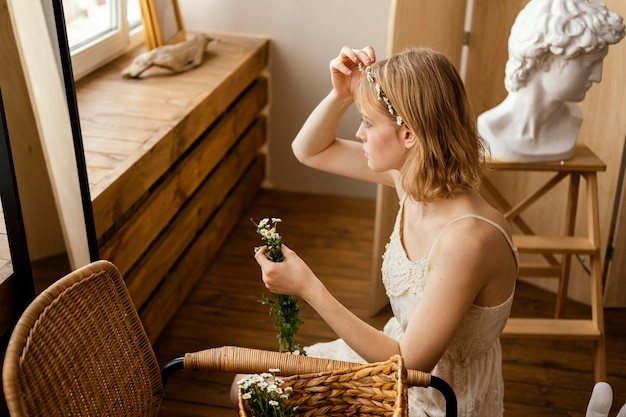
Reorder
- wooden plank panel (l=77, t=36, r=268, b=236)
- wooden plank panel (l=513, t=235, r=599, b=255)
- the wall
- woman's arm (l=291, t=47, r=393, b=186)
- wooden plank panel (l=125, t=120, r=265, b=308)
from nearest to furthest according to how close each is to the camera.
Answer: woman's arm (l=291, t=47, r=393, b=186)
wooden plank panel (l=77, t=36, r=268, b=236)
wooden plank panel (l=513, t=235, r=599, b=255)
wooden plank panel (l=125, t=120, r=265, b=308)
the wall

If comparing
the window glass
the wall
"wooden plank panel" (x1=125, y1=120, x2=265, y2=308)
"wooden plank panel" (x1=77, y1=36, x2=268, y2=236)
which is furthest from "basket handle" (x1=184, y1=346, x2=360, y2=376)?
the wall

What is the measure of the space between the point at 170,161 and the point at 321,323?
84 cm

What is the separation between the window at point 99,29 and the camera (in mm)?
2693

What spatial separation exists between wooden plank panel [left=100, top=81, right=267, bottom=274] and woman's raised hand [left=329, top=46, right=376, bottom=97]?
89 cm

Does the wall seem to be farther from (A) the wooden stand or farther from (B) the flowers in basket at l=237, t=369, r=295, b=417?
(B) the flowers in basket at l=237, t=369, r=295, b=417

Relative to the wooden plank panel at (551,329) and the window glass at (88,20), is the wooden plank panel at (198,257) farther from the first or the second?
the wooden plank panel at (551,329)

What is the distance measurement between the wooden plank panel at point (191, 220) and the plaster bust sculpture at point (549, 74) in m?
1.17

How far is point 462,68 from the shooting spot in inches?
120

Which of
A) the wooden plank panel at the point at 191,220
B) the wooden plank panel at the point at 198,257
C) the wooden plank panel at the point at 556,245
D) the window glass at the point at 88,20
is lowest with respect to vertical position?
the wooden plank panel at the point at 198,257

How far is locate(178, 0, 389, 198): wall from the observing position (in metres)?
3.58

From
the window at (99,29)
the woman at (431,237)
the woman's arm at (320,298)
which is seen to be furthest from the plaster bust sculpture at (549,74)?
the window at (99,29)

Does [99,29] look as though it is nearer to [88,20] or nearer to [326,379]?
[88,20]

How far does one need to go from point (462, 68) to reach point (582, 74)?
855mm

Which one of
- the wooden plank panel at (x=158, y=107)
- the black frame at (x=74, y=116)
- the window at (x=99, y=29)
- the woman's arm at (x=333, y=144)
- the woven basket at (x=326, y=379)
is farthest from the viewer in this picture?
the window at (x=99, y=29)
